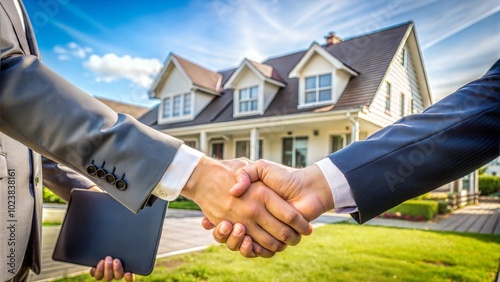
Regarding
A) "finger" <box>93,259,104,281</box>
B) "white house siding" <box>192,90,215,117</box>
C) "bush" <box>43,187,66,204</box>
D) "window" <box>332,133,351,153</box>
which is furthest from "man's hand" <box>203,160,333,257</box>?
"white house siding" <box>192,90,215,117</box>

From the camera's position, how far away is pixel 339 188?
153cm

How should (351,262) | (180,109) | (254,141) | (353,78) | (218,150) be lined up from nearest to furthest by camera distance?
(351,262) → (353,78) → (254,141) → (218,150) → (180,109)

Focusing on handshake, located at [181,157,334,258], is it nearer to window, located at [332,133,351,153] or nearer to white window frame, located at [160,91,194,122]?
window, located at [332,133,351,153]

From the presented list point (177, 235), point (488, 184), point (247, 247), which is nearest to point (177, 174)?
point (247, 247)

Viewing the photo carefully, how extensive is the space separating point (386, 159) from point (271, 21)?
8.23 ft

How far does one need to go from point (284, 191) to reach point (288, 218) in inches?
6.9

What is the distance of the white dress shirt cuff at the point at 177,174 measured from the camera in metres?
1.28

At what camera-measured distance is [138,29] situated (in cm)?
392

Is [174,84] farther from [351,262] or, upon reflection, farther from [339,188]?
[339,188]

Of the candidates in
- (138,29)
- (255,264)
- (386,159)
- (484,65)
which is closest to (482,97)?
(386,159)

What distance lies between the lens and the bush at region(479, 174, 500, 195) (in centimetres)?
2006

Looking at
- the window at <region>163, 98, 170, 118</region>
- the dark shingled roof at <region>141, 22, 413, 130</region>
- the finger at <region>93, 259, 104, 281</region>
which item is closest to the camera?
the finger at <region>93, 259, 104, 281</region>

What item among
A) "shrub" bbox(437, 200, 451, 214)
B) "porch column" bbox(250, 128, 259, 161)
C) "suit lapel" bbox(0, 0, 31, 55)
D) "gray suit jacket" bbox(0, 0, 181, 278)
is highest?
"suit lapel" bbox(0, 0, 31, 55)

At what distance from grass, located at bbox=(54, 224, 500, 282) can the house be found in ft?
14.0
